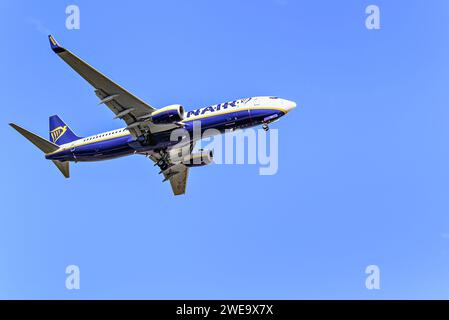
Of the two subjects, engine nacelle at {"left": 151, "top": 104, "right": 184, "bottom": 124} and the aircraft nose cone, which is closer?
engine nacelle at {"left": 151, "top": 104, "right": 184, "bottom": 124}

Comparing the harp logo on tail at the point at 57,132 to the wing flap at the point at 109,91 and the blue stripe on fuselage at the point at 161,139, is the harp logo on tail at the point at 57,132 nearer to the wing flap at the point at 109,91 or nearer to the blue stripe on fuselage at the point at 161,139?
the blue stripe on fuselage at the point at 161,139

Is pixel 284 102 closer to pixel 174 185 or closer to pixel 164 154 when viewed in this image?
pixel 164 154

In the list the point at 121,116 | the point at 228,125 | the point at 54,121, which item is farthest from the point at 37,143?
the point at 228,125

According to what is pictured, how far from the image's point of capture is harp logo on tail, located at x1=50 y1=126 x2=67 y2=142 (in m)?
66.7

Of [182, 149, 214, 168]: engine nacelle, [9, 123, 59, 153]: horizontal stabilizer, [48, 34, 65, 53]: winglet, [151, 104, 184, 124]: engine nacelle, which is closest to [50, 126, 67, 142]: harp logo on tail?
[9, 123, 59, 153]: horizontal stabilizer

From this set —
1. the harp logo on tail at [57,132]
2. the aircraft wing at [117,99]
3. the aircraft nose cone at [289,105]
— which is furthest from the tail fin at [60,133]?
the aircraft nose cone at [289,105]

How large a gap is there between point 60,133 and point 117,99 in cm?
1199

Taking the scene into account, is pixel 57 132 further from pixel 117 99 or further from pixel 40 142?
pixel 117 99

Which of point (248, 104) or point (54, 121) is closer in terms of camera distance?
point (248, 104)

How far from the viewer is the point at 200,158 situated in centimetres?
6681

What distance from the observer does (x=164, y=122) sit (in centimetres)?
5716

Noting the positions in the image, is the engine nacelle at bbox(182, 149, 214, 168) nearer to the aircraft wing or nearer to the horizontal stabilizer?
the aircraft wing

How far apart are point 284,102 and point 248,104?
3310mm

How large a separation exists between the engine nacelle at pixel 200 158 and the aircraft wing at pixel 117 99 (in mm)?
7965
